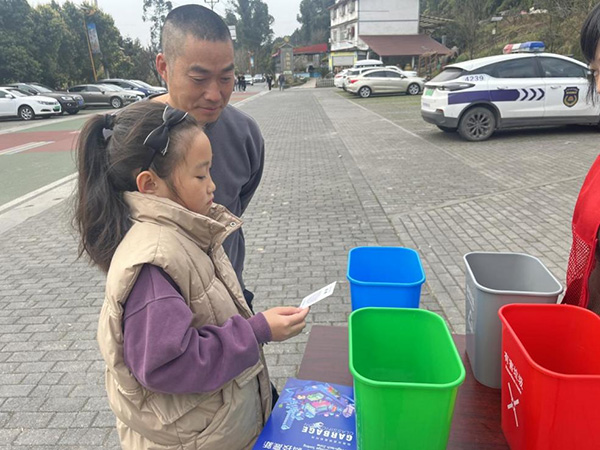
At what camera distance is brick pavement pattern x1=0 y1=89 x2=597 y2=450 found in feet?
8.98

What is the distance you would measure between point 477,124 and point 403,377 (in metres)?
9.42

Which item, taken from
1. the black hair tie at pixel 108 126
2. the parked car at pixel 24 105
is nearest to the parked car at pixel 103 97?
the parked car at pixel 24 105

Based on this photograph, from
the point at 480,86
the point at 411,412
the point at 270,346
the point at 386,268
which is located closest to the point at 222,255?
the point at 386,268

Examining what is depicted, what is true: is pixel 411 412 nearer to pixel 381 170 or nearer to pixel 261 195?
pixel 261 195

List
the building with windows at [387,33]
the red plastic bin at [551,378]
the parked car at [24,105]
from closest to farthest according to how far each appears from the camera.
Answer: the red plastic bin at [551,378] < the parked car at [24,105] < the building with windows at [387,33]

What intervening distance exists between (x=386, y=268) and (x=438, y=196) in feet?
16.1

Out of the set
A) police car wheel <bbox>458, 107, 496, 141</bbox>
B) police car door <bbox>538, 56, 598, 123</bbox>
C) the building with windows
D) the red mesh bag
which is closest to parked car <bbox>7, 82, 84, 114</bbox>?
police car wheel <bbox>458, 107, 496, 141</bbox>

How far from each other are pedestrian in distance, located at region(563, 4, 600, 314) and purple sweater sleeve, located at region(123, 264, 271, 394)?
100cm

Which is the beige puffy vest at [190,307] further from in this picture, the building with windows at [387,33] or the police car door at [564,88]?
the building with windows at [387,33]

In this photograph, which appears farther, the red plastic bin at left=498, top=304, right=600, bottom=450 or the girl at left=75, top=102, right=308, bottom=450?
the girl at left=75, top=102, right=308, bottom=450

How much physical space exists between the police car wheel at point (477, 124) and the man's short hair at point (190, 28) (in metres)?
8.69

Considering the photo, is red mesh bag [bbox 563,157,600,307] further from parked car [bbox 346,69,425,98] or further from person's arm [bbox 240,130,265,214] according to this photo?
parked car [bbox 346,69,425,98]

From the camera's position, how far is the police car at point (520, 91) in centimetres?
891

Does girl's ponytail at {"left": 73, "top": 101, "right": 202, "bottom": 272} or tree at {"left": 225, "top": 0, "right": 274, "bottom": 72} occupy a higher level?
tree at {"left": 225, "top": 0, "right": 274, "bottom": 72}
